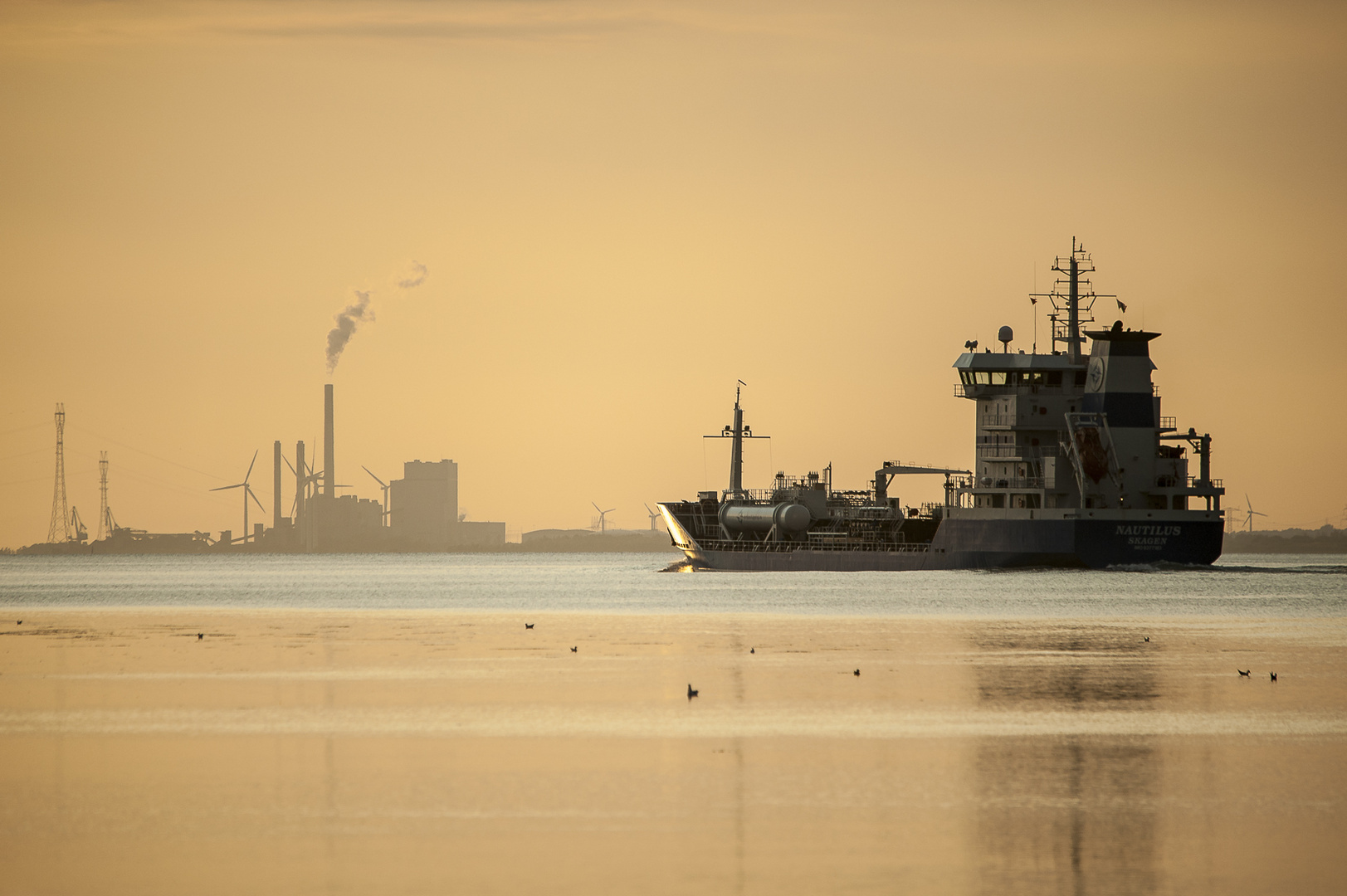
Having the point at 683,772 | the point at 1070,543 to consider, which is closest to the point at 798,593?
the point at 1070,543

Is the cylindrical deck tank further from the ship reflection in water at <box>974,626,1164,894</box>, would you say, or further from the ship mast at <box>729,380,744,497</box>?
the ship reflection in water at <box>974,626,1164,894</box>

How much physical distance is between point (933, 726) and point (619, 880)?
657 inches

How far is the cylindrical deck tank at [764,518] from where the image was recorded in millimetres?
127000

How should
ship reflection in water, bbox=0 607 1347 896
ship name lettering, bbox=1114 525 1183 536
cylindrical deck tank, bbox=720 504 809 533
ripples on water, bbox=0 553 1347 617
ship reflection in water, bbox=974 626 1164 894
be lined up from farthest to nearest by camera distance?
cylindrical deck tank, bbox=720 504 809 533 → ship name lettering, bbox=1114 525 1183 536 → ripples on water, bbox=0 553 1347 617 → ship reflection in water, bbox=0 607 1347 896 → ship reflection in water, bbox=974 626 1164 894

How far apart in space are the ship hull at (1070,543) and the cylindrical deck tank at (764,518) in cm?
1154

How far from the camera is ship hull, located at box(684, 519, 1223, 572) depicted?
106 meters

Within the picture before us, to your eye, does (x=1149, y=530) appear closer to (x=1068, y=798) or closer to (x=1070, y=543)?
(x=1070, y=543)

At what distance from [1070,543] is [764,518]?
1211 inches

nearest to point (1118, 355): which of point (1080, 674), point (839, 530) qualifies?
point (839, 530)

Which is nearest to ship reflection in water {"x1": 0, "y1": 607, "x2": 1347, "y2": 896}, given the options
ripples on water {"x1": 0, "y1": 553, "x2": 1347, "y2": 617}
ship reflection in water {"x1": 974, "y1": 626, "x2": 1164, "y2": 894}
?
ship reflection in water {"x1": 974, "y1": 626, "x2": 1164, "y2": 894}

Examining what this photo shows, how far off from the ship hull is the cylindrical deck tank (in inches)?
454

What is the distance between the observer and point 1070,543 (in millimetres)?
106250

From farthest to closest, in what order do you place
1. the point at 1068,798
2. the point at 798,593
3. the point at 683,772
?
the point at 798,593, the point at 683,772, the point at 1068,798

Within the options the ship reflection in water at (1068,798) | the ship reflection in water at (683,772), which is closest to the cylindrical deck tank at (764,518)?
the ship reflection in water at (683,772)
